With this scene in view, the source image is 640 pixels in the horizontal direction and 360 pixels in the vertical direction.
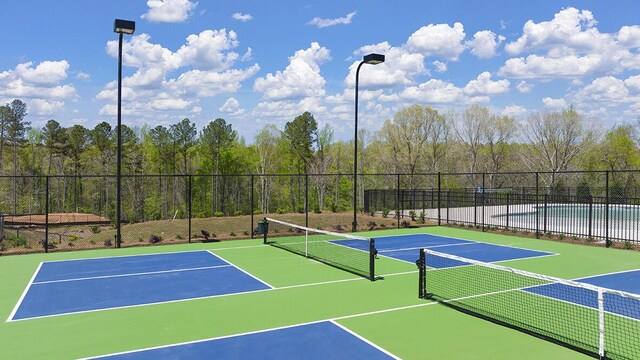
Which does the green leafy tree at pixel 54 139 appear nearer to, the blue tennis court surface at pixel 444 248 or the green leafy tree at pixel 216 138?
the green leafy tree at pixel 216 138

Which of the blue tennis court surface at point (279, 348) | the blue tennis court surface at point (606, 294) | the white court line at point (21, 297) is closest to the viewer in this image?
the blue tennis court surface at point (279, 348)

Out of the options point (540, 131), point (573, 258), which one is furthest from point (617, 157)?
point (573, 258)

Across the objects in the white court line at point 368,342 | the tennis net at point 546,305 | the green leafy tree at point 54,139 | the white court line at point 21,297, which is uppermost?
the green leafy tree at point 54,139

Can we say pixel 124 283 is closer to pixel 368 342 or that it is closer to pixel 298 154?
pixel 368 342

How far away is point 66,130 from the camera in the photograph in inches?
2437

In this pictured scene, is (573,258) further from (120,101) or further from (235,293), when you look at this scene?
(120,101)

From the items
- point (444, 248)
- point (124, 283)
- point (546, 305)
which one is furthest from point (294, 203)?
point (546, 305)

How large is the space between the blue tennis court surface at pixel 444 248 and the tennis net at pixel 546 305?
2.64 m

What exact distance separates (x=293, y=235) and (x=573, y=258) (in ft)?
36.9

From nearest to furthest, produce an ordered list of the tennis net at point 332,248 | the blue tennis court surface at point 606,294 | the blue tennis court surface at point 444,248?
the blue tennis court surface at point 606,294, the tennis net at point 332,248, the blue tennis court surface at point 444,248

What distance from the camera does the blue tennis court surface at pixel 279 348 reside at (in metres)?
7.71

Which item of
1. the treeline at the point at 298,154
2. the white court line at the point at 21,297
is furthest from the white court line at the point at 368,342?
the treeline at the point at 298,154

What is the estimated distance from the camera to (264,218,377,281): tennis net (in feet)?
46.0

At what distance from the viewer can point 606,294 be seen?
11617 mm
